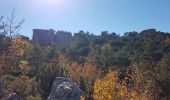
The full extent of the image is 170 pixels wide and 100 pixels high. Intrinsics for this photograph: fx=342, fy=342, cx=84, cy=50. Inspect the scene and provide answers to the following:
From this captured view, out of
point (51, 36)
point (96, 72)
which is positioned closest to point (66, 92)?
point (96, 72)

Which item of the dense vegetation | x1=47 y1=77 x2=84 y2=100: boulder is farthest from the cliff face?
x1=47 y1=77 x2=84 y2=100: boulder

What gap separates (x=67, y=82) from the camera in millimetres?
30547

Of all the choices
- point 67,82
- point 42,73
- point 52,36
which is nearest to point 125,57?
point 42,73

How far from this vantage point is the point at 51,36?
12675 cm

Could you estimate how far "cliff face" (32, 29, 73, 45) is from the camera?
122206 millimetres

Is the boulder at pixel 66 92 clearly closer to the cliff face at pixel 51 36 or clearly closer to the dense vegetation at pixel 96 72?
the dense vegetation at pixel 96 72

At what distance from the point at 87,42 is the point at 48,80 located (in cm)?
5876

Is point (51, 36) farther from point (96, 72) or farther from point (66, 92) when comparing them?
point (66, 92)

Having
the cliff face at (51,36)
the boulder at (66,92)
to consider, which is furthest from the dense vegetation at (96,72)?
the cliff face at (51,36)

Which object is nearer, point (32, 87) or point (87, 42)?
point (32, 87)

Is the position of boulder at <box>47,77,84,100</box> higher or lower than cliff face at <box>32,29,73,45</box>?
lower

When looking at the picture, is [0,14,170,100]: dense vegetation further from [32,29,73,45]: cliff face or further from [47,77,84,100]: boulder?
[32,29,73,45]: cliff face

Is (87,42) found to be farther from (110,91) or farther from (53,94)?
Answer: (110,91)

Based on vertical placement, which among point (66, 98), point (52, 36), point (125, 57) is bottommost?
point (66, 98)
